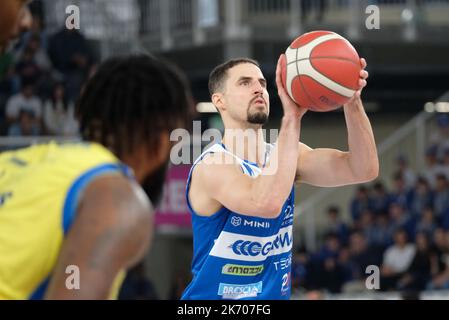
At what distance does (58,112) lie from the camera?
12977 mm

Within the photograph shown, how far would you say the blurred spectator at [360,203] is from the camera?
1353cm

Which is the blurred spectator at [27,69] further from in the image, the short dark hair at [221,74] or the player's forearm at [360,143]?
the player's forearm at [360,143]

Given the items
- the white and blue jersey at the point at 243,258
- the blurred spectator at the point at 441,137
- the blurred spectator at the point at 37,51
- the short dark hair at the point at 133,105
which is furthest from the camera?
the blurred spectator at the point at 441,137

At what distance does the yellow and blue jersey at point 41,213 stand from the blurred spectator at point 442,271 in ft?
31.0

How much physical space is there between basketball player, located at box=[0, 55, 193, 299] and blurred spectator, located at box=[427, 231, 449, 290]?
30.3ft

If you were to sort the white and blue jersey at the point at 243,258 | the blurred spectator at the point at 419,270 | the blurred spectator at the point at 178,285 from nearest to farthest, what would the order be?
the white and blue jersey at the point at 243,258 → the blurred spectator at the point at 419,270 → the blurred spectator at the point at 178,285

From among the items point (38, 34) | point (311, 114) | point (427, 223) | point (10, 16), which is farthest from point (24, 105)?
point (10, 16)

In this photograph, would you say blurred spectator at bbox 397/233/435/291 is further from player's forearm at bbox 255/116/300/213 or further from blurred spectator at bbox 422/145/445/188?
player's forearm at bbox 255/116/300/213

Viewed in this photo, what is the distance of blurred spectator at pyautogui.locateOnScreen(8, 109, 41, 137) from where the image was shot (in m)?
13.1

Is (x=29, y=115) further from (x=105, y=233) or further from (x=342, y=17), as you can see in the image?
(x=105, y=233)

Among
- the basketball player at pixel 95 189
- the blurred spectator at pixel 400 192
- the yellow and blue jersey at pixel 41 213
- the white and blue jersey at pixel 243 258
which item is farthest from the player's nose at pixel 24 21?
the blurred spectator at pixel 400 192

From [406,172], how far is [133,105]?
11.7 m

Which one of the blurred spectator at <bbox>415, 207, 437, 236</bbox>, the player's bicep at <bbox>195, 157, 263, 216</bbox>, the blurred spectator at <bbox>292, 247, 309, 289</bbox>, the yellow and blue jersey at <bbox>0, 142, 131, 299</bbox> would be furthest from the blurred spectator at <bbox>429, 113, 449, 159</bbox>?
the yellow and blue jersey at <bbox>0, 142, 131, 299</bbox>

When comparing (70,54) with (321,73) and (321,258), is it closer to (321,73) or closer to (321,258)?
(321,258)
